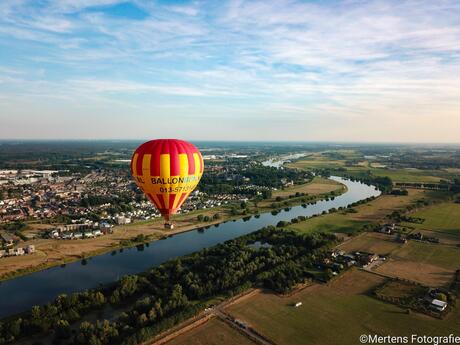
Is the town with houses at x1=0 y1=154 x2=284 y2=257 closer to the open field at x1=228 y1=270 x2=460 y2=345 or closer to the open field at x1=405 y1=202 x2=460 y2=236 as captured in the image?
the open field at x1=228 y1=270 x2=460 y2=345

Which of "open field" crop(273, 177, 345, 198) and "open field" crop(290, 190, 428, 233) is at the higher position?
Answer: "open field" crop(273, 177, 345, 198)

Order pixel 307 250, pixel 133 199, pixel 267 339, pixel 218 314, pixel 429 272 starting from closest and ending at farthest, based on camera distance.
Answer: pixel 267 339
pixel 218 314
pixel 429 272
pixel 307 250
pixel 133 199

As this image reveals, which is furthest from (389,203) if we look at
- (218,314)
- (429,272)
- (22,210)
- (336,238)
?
(22,210)

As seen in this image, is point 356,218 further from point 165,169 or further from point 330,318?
point 165,169

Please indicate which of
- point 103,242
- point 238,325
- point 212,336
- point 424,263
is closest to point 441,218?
point 424,263

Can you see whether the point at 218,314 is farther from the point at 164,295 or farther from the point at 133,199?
the point at 133,199

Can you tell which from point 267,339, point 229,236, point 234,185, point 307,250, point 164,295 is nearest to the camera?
point 267,339

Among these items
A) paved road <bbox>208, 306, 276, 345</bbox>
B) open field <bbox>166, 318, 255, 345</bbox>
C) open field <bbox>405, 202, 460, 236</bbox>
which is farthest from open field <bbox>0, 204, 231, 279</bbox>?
open field <bbox>405, 202, 460, 236</bbox>

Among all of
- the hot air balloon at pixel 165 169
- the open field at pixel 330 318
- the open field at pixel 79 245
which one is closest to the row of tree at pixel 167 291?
the open field at pixel 330 318
